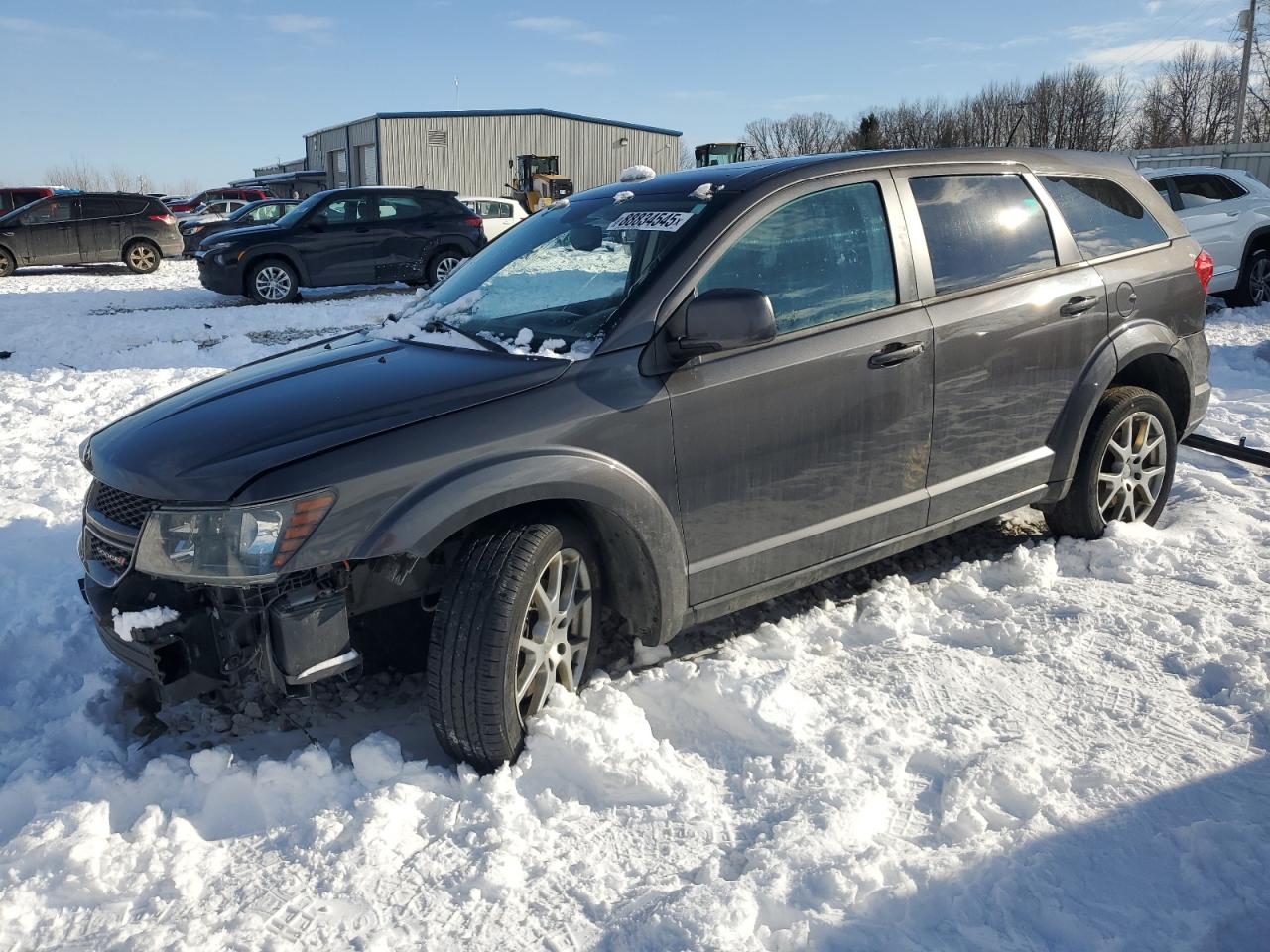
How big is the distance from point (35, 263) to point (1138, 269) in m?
20.8

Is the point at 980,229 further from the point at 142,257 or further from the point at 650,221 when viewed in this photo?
the point at 142,257

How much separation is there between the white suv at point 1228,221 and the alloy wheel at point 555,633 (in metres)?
Result: 11.2

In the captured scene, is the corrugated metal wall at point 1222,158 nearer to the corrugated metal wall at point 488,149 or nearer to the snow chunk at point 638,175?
the snow chunk at point 638,175

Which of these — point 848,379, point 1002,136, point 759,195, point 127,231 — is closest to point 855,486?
point 848,379

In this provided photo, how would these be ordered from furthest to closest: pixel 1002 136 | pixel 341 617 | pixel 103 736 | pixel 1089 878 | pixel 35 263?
1. pixel 1002 136
2. pixel 35 263
3. pixel 103 736
4. pixel 341 617
5. pixel 1089 878

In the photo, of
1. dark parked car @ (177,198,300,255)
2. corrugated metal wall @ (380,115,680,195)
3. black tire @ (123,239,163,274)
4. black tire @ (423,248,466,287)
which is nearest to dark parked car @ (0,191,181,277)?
black tire @ (123,239,163,274)

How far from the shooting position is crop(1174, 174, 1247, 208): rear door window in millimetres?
12070

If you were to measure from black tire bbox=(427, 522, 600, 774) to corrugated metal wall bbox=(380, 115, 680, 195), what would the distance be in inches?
1580

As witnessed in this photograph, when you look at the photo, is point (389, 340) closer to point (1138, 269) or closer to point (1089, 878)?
point (1089, 878)

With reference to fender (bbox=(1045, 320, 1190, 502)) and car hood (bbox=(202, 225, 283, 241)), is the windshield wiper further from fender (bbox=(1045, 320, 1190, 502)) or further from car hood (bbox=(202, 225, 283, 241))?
car hood (bbox=(202, 225, 283, 241))

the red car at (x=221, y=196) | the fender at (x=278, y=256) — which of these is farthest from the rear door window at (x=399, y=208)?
the red car at (x=221, y=196)

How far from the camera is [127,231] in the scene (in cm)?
2002

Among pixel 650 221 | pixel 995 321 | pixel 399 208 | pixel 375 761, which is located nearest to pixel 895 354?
pixel 995 321

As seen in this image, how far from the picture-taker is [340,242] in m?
15.1
